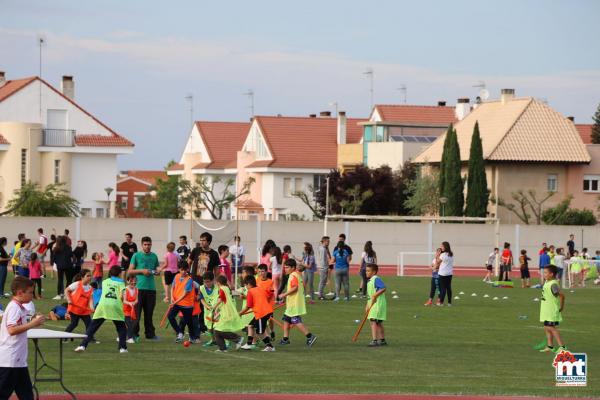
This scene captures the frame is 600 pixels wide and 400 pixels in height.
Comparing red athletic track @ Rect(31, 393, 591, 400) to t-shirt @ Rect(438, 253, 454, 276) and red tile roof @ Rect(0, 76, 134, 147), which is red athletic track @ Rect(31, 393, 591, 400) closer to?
t-shirt @ Rect(438, 253, 454, 276)

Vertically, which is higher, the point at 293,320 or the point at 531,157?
the point at 531,157

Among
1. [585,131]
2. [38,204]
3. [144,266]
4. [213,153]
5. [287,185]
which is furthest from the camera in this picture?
[585,131]

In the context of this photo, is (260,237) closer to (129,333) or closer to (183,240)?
(183,240)

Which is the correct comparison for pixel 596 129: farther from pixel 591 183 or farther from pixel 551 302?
pixel 551 302

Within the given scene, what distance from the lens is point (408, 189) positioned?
79000 millimetres

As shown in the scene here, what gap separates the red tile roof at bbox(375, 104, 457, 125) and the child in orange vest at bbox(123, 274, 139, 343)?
66760 mm

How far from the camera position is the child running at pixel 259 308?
2203 cm

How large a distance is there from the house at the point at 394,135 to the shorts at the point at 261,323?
6317cm

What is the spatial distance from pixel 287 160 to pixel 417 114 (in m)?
10.5

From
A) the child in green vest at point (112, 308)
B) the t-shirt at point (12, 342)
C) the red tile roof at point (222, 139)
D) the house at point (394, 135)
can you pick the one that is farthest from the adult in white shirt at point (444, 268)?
the red tile roof at point (222, 139)

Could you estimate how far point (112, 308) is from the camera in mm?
20641

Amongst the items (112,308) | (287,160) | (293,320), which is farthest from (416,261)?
(112,308)

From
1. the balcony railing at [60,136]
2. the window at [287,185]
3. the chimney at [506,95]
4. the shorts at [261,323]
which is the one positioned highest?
the chimney at [506,95]

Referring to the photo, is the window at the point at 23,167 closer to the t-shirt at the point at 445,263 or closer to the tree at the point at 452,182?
the tree at the point at 452,182
